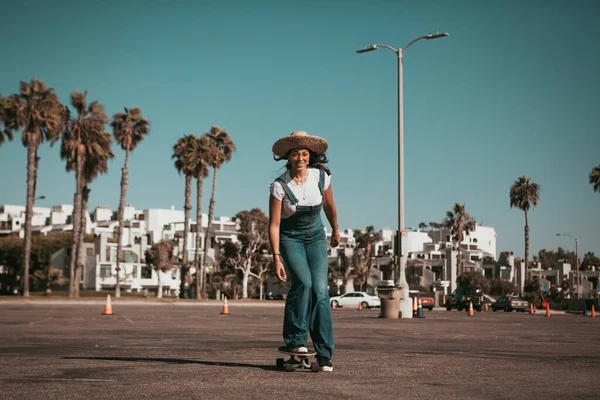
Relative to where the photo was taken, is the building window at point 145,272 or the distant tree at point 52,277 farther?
the building window at point 145,272

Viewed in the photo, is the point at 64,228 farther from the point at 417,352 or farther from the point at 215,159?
the point at 417,352

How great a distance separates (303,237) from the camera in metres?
6.93

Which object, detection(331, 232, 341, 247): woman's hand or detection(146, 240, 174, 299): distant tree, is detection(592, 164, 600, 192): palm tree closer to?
detection(146, 240, 174, 299): distant tree

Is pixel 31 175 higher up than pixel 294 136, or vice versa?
pixel 31 175

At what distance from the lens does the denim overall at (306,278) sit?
6.74 metres

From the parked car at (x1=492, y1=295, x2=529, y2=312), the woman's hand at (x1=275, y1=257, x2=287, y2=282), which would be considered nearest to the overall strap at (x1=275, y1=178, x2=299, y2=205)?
the woman's hand at (x1=275, y1=257, x2=287, y2=282)

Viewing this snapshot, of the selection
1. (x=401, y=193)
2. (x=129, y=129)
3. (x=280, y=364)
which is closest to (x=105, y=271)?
(x=129, y=129)

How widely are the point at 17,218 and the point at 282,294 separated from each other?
74.8 m

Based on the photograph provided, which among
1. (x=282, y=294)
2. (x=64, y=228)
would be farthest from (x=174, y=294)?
(x=64, y=228)

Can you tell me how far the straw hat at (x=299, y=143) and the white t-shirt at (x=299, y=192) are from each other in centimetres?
20

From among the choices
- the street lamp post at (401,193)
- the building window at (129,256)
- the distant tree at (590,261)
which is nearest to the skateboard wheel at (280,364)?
the street lamp post at (401,193)

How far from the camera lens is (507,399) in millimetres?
4984

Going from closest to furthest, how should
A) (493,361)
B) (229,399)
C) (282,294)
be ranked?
(229,399) → (493,361) → (282,294)

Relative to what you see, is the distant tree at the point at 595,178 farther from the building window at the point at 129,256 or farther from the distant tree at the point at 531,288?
the building window at the point at 129,256
